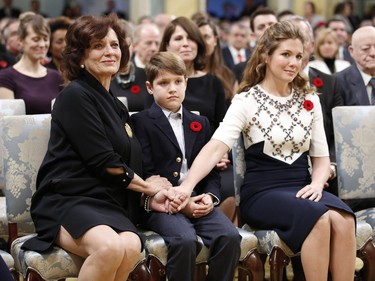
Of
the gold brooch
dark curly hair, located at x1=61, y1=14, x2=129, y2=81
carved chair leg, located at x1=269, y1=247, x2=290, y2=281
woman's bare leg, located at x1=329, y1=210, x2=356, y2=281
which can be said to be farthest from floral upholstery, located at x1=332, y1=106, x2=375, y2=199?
dark curly hair, located at x1=61, y1=14, x2=129, y2=81

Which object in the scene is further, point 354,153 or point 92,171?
point 354,153

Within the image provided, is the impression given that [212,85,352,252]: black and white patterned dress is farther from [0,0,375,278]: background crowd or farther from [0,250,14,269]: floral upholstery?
[0,250,14,269]: floral upholstery

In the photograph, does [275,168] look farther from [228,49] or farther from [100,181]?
[228,49]

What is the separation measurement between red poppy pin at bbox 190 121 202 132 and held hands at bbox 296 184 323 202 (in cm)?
57

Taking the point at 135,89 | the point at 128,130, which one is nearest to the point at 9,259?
the point at 128,130

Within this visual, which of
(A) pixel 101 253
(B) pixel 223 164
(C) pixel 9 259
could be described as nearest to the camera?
(A) pixel 101 253

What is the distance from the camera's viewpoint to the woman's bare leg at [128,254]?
3432mm

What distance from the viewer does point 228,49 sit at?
9281 millimetres

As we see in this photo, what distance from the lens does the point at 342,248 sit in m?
3.78

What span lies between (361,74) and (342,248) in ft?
5.25

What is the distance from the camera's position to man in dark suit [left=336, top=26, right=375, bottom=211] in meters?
4.98

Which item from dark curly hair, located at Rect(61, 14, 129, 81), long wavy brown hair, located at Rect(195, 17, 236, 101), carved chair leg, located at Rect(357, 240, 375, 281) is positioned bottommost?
carved chair leg, located at Rect(357, 240, 375, 281)

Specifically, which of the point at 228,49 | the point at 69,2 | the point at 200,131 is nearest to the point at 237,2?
the point at 69,2

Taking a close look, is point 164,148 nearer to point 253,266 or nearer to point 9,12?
point 253,266
